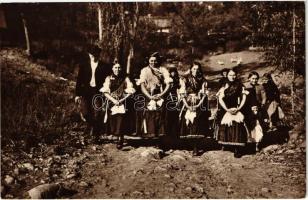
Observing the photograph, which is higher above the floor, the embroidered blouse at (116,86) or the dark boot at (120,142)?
the embroidered blouse at (116,86)

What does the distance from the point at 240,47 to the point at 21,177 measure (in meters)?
2.88

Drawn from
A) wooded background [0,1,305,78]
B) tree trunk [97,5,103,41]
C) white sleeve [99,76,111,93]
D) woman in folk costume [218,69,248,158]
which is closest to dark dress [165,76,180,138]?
wooded background [0,1,305,78]

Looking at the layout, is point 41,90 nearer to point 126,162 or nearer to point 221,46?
point 126,162

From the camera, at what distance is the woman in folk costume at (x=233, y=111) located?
221 inches

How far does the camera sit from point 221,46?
583cm

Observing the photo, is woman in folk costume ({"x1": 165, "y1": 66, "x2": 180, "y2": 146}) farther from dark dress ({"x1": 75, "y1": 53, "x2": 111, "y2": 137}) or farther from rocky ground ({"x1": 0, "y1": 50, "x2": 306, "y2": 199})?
dark dress ({"x1": 75, "y1": 53, "x2": 111, "y2": 137})

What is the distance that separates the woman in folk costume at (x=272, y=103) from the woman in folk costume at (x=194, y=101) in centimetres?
73

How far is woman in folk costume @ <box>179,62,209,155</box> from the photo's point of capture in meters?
5.62

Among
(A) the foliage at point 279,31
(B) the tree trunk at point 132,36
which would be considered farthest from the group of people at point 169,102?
(A) the foliage at point 279,31

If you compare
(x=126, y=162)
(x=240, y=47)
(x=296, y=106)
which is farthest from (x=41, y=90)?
(x=296, y=106)

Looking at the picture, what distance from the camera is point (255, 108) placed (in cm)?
573

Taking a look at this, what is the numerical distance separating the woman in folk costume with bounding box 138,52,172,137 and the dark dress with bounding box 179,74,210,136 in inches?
8.4

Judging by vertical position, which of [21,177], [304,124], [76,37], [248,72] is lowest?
[21,177]

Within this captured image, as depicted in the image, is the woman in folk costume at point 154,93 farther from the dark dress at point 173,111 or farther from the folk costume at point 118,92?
the folk costume at point 118,92
